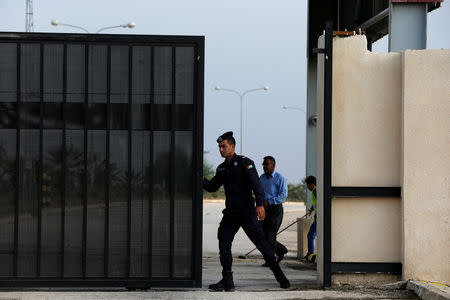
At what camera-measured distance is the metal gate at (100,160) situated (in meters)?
9.33

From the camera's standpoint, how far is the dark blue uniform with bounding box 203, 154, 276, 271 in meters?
9.65

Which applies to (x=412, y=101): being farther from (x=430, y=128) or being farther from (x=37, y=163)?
(x=37, y=163)

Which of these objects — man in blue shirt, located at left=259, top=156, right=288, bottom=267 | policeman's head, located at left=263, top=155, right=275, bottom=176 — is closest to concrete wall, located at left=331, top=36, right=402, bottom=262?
man in blue shirt, located at left=259, top=156, right=288, bottom=267

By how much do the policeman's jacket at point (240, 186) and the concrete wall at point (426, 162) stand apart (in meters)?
1.67

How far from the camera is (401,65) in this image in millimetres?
9656

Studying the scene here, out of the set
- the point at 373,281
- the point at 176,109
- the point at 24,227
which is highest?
the point at 176,109

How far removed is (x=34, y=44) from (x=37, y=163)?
132cm

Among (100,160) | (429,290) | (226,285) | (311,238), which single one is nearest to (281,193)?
(311,238)

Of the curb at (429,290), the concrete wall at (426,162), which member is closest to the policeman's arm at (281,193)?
the concrete wall at (426,162)

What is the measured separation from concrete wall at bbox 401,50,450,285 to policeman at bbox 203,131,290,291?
1.59 metres

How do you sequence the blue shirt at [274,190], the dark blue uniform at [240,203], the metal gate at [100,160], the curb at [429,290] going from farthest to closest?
the blue shirt at [274,190], the dark blue uniform at [240,203], the metal gate at [100,160], the curb at [429,290]

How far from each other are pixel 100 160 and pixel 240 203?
166 cm

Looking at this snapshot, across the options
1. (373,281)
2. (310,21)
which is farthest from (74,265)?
(310,21)

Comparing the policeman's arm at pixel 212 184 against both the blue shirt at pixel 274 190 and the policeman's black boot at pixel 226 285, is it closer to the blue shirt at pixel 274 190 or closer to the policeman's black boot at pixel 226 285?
the policeman's black boot at pixel 226 285
